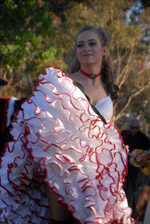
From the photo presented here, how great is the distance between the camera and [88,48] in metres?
2.35

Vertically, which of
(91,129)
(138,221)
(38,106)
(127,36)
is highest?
(127,36)

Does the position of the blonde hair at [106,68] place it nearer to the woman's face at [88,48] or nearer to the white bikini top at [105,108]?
the woman's face at [88,48]

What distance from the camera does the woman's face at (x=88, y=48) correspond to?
7.74ft

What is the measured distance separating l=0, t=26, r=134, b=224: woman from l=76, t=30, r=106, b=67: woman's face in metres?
0.50

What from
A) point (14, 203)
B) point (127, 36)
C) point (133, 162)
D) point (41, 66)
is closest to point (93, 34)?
point (14, 203)

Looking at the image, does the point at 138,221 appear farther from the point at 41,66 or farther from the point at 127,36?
the point at 127,36

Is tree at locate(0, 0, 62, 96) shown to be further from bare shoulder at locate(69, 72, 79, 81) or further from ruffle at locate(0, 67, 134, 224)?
Result: ruffle at locate(0, 67, 134, 224)

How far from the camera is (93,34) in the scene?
7.89ft

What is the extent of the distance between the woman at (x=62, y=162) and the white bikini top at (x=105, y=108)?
312 millimetres

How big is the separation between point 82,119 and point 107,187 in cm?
39

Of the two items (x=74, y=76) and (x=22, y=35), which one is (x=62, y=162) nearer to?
(x=74, y=76)

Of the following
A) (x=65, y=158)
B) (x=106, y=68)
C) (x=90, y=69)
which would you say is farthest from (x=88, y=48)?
(x=65, y=158)

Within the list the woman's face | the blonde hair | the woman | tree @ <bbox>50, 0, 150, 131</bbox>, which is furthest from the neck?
tree @ <bbox>50, 0, 150, 131</bbox>

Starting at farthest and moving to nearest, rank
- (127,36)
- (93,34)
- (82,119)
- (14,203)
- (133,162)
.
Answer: (127,36)
(133,162)
(93,34)
(14,203)
(82,119)
